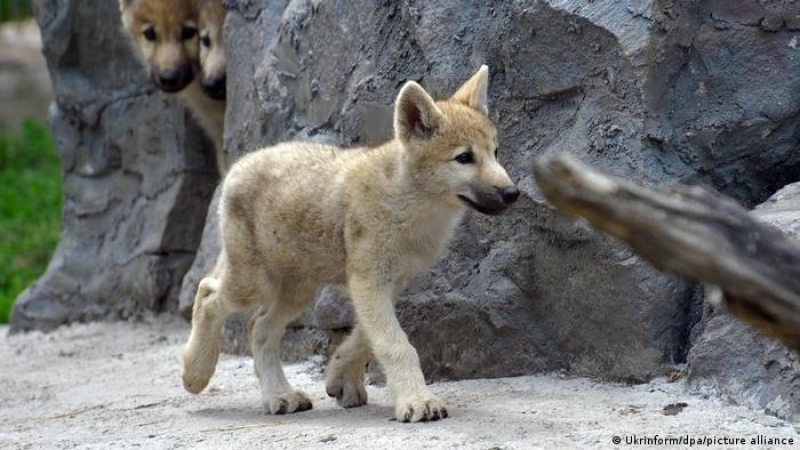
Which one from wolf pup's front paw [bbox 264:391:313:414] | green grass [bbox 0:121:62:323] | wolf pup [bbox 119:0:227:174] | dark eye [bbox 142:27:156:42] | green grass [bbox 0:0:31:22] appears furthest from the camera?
green grass [bbox 0:0:31:22]

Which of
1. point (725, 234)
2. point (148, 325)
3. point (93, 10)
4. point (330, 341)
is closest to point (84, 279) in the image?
point (148, 325)

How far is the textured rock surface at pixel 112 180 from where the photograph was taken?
9.80 m

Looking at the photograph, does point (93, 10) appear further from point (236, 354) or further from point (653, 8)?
point (653, 8)

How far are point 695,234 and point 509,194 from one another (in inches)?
81.4

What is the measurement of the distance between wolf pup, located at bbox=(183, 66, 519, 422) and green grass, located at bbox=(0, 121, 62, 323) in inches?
213

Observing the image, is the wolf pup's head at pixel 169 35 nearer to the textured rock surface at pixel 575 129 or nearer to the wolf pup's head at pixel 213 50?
the wolf pup's head at pixel 213 50

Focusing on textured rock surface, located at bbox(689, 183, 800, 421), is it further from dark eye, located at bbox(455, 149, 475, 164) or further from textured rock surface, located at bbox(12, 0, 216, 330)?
textured rock surface, located at bbox(12, 0, 216, 330)

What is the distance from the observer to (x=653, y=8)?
5.75m

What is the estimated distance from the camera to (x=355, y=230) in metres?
5.73

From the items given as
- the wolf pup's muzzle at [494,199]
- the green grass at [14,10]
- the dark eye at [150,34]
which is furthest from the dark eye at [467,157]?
the green grass at [14,10]

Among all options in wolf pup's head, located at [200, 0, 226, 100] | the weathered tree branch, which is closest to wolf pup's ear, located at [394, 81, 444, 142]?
the weathered tree branch

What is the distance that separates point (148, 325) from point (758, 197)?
16.6ft

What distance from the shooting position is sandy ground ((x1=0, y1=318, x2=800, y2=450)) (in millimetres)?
4965

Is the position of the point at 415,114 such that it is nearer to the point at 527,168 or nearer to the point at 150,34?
the point at 527,168
